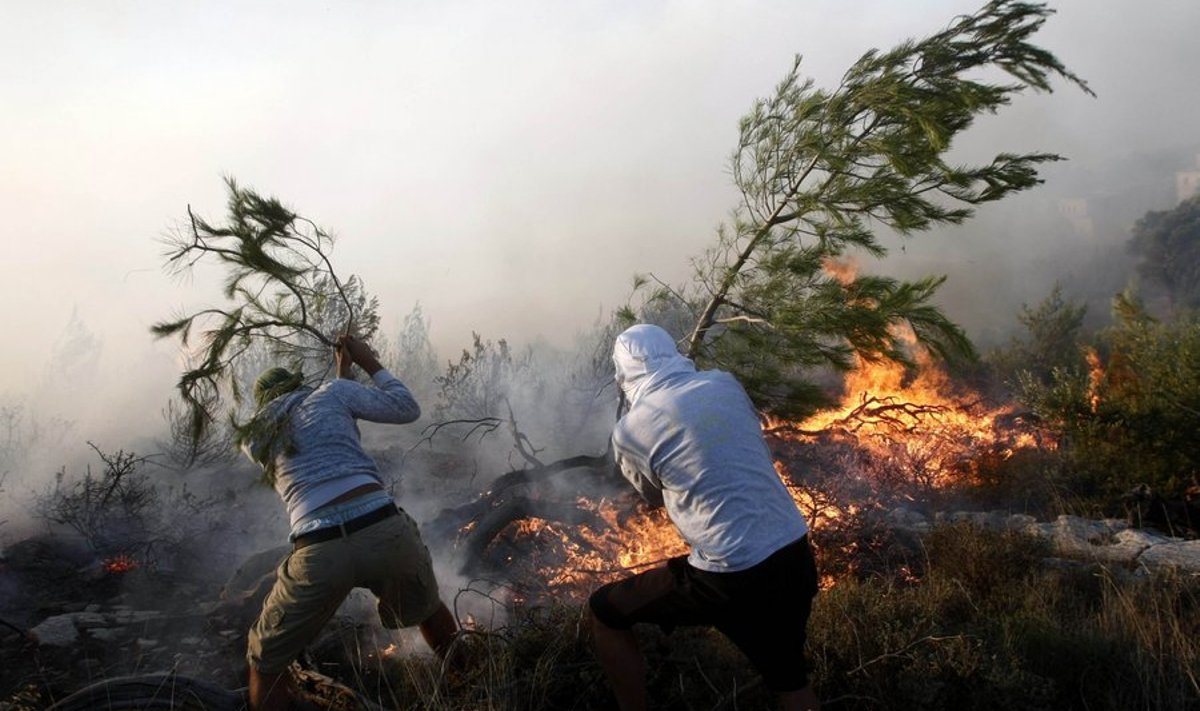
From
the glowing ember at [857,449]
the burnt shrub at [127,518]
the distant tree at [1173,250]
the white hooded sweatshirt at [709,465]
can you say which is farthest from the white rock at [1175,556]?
the distant tree at [1173,250]

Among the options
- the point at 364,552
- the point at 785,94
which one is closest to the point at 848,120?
the point at 785,94

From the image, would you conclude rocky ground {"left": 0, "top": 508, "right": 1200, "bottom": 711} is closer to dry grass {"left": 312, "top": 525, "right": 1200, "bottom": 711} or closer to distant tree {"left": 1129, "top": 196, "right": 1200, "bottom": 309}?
dry grass {"left": 312, "top": 525, "right": 1200, "bottom": 711}

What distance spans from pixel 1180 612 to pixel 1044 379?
13.5 meters

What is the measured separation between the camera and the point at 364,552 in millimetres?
3748

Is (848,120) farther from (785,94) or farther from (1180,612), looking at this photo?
(1180,612)

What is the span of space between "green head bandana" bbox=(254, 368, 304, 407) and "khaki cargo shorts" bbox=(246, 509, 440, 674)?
94 cm

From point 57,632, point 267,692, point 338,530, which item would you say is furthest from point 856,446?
point 57,632

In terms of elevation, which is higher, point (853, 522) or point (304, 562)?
point (304, 562)

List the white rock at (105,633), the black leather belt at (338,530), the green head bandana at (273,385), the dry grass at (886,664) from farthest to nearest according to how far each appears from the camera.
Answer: the white rock at (105,633) < the green head bandana at (273,385) < the black leather belt at (338,530) < the dry grass at (886,664)

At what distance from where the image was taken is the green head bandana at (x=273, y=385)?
13.9ft

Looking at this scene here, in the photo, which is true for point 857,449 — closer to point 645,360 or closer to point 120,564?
point 645,360

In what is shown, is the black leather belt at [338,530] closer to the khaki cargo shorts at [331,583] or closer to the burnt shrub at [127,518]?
the khaki cargo shorts at [331,583]

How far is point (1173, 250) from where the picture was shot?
105 ft

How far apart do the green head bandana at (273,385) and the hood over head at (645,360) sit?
7.07ft
